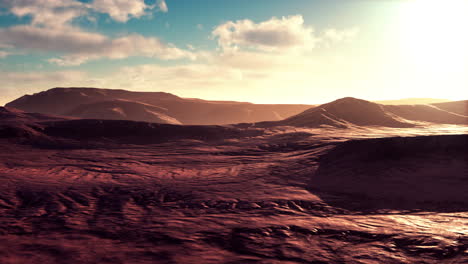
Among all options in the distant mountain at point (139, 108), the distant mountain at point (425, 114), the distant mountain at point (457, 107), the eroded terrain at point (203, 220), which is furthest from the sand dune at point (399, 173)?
the distant mountain at point (139, 108)

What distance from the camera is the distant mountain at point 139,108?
58.2 m

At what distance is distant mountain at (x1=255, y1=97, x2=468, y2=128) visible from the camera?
33.2m

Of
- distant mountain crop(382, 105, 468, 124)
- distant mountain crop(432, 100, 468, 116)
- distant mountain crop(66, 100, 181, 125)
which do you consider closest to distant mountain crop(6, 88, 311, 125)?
distant mountain crop(66, 100, 181, 125)

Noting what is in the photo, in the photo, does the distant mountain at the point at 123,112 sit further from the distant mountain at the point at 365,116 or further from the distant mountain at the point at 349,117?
the distant mountain at the point at 349,117

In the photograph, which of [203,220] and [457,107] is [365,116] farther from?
[203,220]

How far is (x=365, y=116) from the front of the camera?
3519 cm

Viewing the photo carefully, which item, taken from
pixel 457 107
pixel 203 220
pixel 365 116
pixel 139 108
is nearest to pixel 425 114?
pixel 457 107

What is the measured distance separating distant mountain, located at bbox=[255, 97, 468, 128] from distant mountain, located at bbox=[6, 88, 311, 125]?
28476 mm

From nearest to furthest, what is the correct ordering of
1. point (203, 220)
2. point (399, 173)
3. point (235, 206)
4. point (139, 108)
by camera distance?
point (203, 220) → point (235, 206) → point (399, 173) → point (139, 108)

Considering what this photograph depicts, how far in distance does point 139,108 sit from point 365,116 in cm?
4221

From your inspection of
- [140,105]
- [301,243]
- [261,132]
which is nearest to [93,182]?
[301,243]

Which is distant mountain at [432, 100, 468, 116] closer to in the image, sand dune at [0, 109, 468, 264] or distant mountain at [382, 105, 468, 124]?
distant mountain at [382, 105, 468, 124]

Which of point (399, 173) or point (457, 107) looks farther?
point (457, 107)

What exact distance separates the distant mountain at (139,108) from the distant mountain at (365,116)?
28476 millimetres
